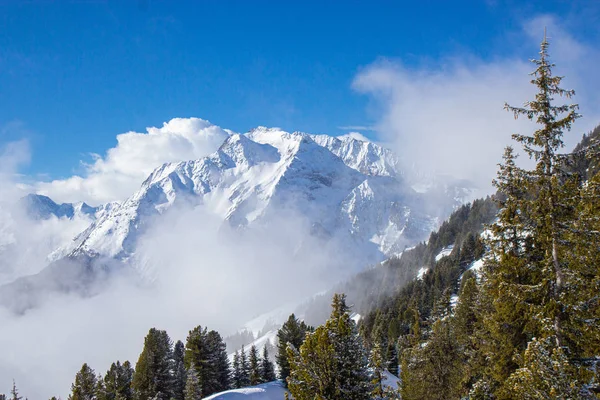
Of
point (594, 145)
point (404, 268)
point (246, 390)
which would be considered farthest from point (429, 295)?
point (594, 145)

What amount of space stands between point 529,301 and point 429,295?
300 feet

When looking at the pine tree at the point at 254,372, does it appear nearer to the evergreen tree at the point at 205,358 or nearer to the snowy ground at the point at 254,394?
the evergreen tree at the point at 205,358

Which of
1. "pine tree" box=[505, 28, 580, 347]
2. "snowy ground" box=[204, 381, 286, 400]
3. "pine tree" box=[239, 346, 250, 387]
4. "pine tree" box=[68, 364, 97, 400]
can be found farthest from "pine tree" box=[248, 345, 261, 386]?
"pine tree" box=[505, 28, 580, 347]

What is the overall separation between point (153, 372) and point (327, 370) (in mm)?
36684

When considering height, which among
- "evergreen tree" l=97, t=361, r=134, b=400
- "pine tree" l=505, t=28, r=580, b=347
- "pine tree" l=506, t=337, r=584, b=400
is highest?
"pine tree" l=505, t=28, r=580, b=347

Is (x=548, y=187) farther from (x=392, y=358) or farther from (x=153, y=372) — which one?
(x=392, y=358)

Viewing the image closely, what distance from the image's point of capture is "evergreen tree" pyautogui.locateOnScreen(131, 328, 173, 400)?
47.0 meters

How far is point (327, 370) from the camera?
18.2 meters

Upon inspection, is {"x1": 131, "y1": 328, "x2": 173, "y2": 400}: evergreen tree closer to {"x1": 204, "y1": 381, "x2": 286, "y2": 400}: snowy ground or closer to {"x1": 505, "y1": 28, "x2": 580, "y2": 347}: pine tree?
{"x1": 204, "y1": 381, "x2": 286, "y2": 400}: snowy ground

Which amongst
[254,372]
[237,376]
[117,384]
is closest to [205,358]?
[254,372]

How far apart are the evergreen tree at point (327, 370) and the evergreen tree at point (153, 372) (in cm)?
3424

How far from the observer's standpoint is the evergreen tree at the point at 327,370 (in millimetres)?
18141

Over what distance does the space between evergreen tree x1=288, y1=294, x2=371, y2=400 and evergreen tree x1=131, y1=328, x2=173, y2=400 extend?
34245 mm

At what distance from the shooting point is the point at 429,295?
10081 cm
